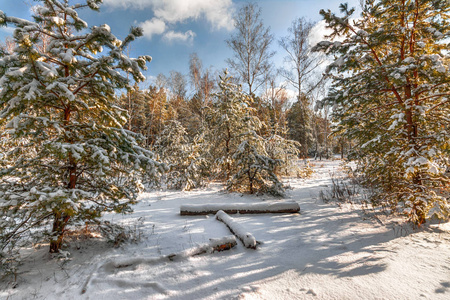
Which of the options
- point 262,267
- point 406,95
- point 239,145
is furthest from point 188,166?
point 406,95

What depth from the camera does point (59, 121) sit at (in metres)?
3.04

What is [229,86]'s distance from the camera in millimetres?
10297

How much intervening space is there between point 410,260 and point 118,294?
4671mm

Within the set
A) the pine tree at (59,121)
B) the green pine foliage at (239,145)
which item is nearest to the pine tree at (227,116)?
the green pine foliage at (239,145)

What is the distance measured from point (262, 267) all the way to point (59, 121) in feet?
13.5

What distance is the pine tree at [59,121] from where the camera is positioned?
8.40 feet

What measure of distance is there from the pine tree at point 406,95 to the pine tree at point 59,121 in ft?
16.0

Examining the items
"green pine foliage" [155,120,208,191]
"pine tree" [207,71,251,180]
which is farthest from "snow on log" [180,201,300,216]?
"green pine foliage" [155,120,208,191]

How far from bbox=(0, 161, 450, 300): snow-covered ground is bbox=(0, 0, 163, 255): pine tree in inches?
27.7

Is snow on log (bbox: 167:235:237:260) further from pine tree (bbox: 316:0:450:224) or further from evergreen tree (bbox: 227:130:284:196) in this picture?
evergreen tree (bbox: 227:130:284:196)

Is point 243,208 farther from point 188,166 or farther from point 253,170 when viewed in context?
point 188,166

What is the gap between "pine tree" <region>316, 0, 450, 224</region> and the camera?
3838mm

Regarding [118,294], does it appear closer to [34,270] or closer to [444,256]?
[34,270]

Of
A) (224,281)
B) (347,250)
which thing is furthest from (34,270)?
(347,250)
